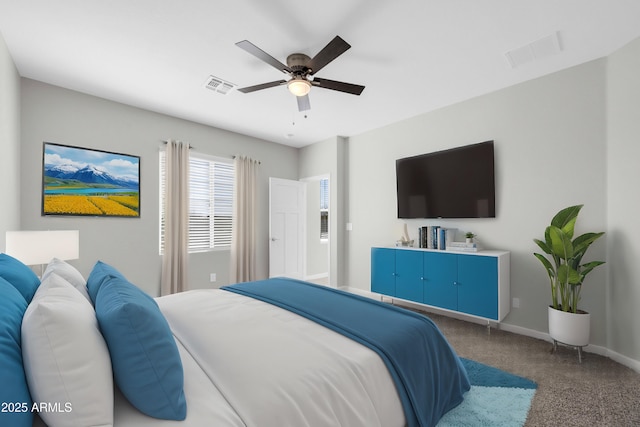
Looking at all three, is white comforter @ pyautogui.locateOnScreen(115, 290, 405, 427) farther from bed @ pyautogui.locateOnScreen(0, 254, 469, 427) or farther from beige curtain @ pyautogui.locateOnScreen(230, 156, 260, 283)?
beige curtain @ pyautogui.locateOnScreen(230, 156, 260, 283)

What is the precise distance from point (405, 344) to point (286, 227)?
13.5 ft

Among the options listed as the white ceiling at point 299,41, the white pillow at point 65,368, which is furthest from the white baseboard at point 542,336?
the white pillow at point 65,368

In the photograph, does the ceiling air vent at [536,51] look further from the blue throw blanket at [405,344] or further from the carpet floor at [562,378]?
the carpet floor at [562,378]

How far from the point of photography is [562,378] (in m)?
2.29

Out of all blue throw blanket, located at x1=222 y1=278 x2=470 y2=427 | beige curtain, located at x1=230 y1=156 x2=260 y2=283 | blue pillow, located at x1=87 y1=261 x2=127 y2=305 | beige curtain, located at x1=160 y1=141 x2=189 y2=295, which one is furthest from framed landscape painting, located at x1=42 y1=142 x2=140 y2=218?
blue throw blanket, located at x1=222 y1=278 x2=470 y2=427

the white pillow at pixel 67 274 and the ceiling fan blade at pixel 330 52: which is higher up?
the ceiling fan blade at pixel 330 52

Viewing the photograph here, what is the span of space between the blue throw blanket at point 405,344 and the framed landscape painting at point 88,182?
266 centimetres

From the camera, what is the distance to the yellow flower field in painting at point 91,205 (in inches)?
128

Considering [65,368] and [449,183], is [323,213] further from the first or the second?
[65,368]

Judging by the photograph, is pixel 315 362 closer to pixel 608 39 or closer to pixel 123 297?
pixel 123 297

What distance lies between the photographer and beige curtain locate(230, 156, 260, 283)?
4742 millimetres

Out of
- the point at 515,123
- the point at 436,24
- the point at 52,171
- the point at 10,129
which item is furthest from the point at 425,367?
the point at 52,171

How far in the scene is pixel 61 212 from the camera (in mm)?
3303

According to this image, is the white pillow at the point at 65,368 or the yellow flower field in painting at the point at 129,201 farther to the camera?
the yellow flower field in painting at the point at 129,201
